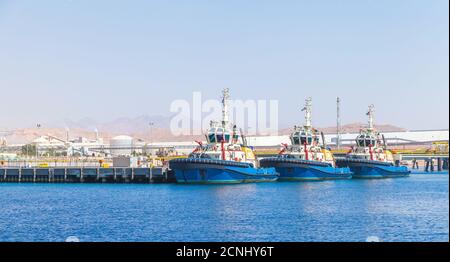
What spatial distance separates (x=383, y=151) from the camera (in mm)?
146375

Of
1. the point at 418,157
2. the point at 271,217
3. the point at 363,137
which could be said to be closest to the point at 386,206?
the point at 271,217

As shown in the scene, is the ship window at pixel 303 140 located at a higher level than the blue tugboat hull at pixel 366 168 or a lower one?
higher

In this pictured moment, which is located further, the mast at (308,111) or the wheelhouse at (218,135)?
the mast at (308,111)

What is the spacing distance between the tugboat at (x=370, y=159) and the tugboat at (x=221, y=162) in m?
29.0

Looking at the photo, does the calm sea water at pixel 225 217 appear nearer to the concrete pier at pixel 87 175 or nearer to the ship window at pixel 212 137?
the ship window at pixel 212 137

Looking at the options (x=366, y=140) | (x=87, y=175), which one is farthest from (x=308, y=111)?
(x=87, y=175)

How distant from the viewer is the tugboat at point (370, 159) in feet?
444

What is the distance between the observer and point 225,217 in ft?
183

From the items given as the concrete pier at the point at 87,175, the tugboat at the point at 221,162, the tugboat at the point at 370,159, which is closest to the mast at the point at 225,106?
the tugboat at the point at 221,162

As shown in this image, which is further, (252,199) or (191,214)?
(252,199)

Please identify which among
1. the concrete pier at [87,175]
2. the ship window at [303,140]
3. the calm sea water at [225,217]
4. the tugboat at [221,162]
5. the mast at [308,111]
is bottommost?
the calm sea water at [225,217]

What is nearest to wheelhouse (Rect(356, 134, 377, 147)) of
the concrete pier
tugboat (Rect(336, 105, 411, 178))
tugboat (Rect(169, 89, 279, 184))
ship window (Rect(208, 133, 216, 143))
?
tugboat (Rect(336, 105, 411, 178))
